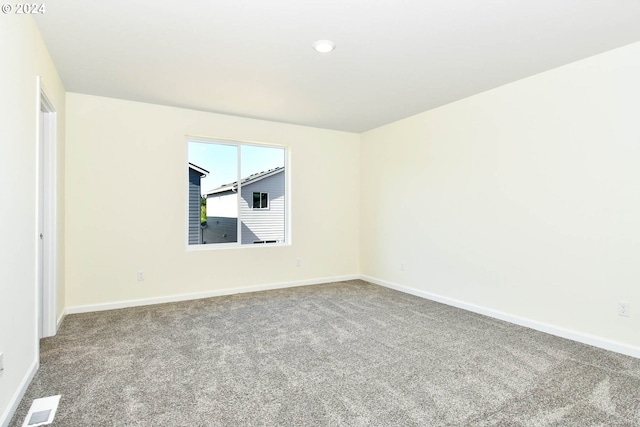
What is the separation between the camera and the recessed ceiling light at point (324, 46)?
2.62m

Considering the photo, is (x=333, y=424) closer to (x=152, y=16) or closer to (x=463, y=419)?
(x=463, y=419)

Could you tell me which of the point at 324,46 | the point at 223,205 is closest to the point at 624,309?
the point at 324,46

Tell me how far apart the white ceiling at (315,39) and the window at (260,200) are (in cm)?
154

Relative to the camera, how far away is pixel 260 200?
5109 mm

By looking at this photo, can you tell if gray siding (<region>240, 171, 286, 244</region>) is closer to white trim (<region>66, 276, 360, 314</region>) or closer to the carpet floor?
white trim (<region>66, 276, 360, 314</region>)

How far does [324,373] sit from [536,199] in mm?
2588

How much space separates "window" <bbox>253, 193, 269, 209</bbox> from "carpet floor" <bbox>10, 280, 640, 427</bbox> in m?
1.84

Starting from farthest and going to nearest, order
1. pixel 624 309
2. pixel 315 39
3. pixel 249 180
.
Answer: pixel 249 180 < pixel 624 309 < pixel 315 39

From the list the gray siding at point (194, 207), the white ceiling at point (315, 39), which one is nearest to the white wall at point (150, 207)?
the gray siding at point (194, 207)

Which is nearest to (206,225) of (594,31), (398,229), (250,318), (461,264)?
(250,318)

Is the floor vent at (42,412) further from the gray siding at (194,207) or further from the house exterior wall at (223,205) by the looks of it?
the house exterior wall at (223,205)

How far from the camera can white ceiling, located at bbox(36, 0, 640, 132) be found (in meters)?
2.22

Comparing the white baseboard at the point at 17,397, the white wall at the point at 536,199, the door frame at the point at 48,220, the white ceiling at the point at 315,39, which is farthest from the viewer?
the door frame at the point at 48,220

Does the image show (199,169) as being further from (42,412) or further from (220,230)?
(42,412)
